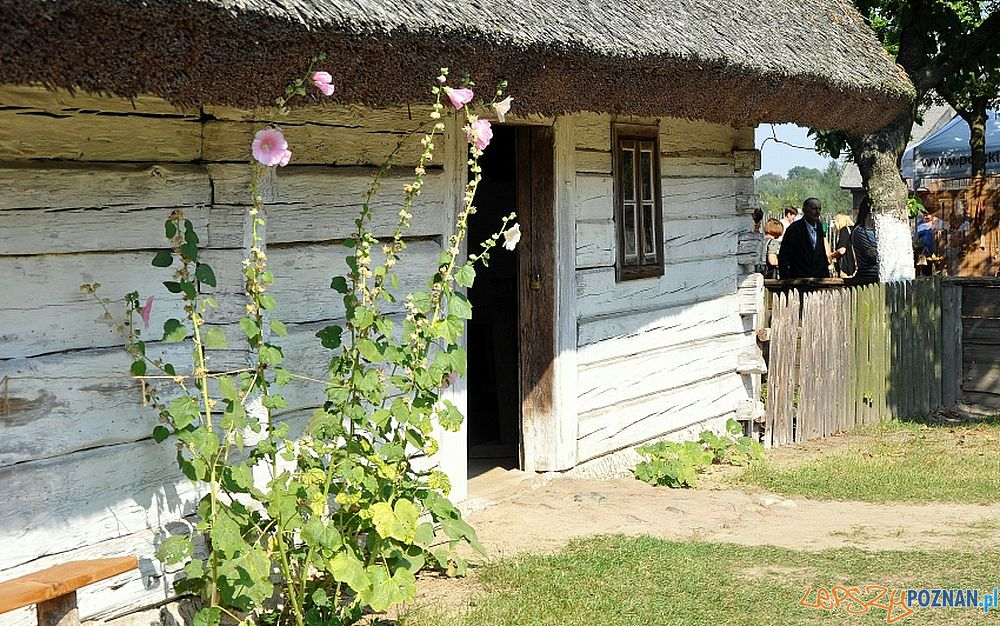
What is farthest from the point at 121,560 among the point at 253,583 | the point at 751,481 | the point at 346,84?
the point at 751,481

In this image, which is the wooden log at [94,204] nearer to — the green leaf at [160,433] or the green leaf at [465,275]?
the green leaf at [160,433]

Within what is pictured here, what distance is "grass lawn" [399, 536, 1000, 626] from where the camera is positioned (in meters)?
A: 4.87

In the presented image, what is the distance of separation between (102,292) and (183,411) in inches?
22.8

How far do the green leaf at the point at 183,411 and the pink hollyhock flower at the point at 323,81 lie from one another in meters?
1.13

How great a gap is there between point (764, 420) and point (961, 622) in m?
4.39

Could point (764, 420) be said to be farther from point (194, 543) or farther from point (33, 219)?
point (33, 219)

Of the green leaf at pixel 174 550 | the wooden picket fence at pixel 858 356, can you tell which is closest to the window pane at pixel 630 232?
the wooden picket fence at pixel 858 356

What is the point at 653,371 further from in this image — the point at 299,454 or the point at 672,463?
the point at 299,454

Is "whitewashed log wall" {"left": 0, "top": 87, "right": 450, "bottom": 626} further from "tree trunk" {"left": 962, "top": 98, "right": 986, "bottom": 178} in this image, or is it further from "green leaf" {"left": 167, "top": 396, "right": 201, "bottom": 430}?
"tree trunk" {"left": 962, "top": 98, "right": 986, "bottom": 178}

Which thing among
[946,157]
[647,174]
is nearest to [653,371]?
[647,174]

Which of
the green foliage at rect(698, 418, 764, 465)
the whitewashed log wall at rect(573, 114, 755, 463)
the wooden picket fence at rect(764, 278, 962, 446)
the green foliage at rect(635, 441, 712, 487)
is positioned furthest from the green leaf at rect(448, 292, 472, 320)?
the wooden picket fence at rect(764, 278, 962, 446)

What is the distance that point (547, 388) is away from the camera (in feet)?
23.1

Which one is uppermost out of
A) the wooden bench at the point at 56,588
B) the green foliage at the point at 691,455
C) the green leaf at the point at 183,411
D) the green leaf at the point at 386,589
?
the green leaf at the point at 183,411

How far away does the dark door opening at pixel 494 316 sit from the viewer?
920cm
